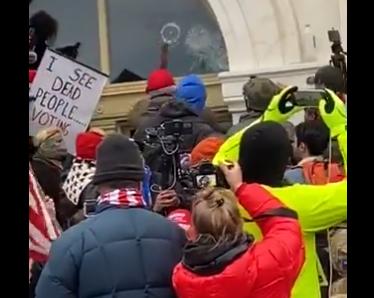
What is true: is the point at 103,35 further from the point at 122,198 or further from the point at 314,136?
the point at 122,198

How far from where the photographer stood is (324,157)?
618 centimetres

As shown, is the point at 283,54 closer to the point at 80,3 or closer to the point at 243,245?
the point at 80,3

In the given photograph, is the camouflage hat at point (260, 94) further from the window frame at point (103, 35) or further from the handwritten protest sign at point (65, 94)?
the window frame at point (103, 35)

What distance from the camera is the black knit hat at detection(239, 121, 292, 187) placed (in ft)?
16.4

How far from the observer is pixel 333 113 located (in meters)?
5.39

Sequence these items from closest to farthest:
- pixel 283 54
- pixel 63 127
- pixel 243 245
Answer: pixel 243 245, pixel 63 127, pixel 283 54

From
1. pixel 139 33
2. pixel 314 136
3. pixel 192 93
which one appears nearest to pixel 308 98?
pixel 314 136

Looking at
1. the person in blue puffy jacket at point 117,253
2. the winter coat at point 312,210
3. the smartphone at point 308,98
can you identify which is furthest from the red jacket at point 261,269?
the smartphone at point 308,98

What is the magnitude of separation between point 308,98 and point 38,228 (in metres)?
1.41

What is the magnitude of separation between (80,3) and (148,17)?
63 centimetres

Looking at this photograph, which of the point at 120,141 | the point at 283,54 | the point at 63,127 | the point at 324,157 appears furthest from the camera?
the point at 283,54

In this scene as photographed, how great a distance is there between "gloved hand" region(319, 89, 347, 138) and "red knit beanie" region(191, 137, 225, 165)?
1.08 metres
